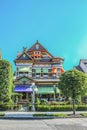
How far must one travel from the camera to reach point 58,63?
54.9 meters

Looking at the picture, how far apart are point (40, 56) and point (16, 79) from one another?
25.8 ft

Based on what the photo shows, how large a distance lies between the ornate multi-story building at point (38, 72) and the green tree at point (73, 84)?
23.1m

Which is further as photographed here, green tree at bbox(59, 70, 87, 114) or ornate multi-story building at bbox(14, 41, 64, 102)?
ornate multi-story building at bbox(14, 41, 64, 102)

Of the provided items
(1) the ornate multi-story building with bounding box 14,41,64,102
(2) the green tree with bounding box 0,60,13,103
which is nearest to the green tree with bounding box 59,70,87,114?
(2) the green tree with bounding box 0,60,13,103

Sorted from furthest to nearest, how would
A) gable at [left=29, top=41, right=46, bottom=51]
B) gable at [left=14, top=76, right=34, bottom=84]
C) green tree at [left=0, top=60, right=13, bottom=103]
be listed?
1. gable at [left=29, top=41, right=46, bottom=51]
2. gable at [left=14, top=76, right=34, bottom=84]
3. green tree at [left=0, top=60, right=13, bottom=103]

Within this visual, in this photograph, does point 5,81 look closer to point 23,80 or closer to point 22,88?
point 22,88

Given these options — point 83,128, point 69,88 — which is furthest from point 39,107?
point 83,128

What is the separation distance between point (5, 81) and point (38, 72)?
66.1ft

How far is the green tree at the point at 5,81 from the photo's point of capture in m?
34.1

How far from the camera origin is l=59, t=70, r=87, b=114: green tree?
2708 centimetres

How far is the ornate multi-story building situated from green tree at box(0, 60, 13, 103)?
14.1 meters

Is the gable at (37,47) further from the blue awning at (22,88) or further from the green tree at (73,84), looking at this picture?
the green tree at (73,84)

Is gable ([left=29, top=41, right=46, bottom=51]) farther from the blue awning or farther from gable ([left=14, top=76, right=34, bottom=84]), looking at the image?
the blue awning

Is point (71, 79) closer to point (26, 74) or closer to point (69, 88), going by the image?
point (69, 88)
